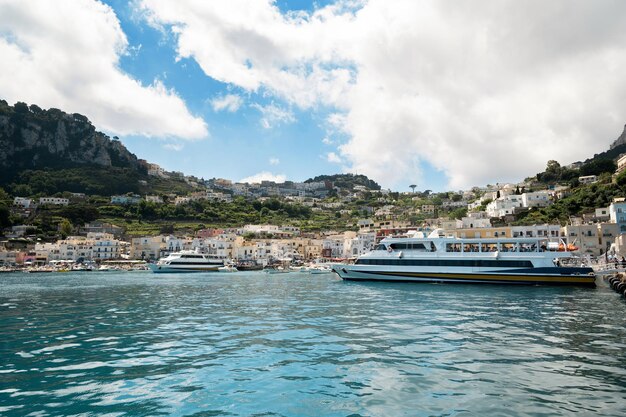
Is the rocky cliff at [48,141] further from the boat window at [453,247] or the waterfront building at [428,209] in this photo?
the boat window at [453,247]

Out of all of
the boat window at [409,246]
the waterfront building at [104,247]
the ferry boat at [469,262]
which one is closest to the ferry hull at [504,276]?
the ferry boat at [469,262]

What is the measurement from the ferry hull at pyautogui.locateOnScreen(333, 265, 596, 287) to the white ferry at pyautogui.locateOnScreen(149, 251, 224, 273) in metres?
41.4

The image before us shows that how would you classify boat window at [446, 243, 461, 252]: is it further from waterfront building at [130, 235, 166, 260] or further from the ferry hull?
waterfront building at [130, 235, 166, 260]

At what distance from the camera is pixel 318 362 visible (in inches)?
406

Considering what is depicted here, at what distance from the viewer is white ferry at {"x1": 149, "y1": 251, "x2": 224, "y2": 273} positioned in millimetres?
68312

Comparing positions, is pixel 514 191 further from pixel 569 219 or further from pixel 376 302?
pixel 376 302

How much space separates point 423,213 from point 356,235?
35.5 m

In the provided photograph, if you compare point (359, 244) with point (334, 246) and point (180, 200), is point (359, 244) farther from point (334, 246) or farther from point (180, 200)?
point (180, 200)

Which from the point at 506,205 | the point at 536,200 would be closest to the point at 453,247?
the point at 506,205

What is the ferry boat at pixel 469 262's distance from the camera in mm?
32562

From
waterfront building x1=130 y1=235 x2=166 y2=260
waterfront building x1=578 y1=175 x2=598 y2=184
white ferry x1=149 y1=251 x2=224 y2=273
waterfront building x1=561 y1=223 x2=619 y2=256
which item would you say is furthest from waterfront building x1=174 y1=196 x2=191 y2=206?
waterfront building x1=561 y1=223 x2=619 y2=256

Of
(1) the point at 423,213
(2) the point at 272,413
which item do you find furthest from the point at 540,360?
(1) the point at 423,213

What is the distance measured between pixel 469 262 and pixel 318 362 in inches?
1088

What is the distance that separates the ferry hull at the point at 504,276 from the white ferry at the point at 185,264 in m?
41.4
